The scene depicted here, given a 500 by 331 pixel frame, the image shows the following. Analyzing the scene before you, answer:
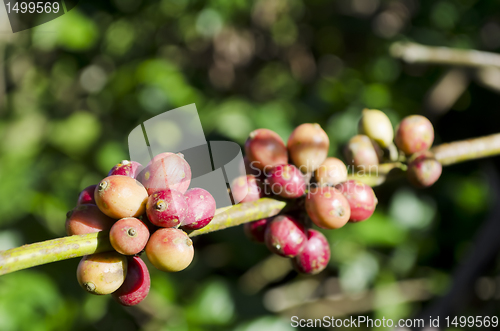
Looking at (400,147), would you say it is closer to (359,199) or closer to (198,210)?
(359,199)

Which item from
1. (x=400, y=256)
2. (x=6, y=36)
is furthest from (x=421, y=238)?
(x=6, y=36)

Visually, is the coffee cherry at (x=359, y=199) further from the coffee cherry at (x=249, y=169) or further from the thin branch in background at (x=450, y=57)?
the thin branch in background at (x=450, y=57)

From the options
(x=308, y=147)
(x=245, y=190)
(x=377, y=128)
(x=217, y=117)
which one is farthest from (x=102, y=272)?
(x=217, y=117)

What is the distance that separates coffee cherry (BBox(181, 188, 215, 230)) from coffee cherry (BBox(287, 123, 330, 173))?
44cm

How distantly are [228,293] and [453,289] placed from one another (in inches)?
50.0

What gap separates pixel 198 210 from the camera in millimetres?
895

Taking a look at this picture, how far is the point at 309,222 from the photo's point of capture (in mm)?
1265

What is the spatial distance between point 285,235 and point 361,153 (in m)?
0.42

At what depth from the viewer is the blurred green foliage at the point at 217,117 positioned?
8.00 feet

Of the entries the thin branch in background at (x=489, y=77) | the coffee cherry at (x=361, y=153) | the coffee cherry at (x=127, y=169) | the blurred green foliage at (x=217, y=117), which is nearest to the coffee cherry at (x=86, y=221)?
the coffee cherry at (x=127, y=169)

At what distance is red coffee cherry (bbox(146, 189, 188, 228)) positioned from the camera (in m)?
0.86

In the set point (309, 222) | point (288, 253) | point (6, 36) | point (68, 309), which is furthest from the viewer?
point (6, 36)

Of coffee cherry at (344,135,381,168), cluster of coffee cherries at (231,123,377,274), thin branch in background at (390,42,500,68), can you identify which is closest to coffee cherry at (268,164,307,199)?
cluster of coffee cherries at (231,123,377,274)

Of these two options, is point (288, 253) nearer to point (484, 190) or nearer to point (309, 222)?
point (309, 222)
